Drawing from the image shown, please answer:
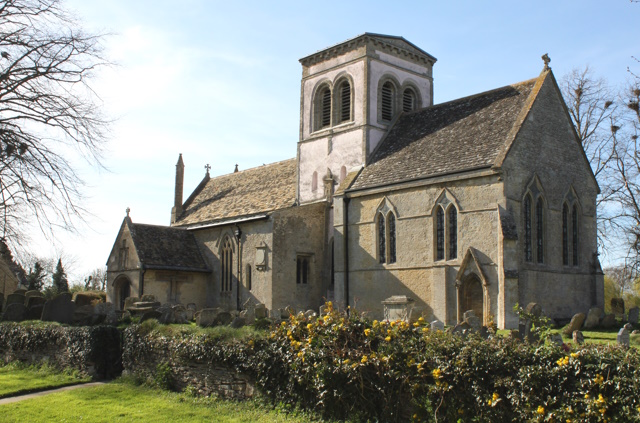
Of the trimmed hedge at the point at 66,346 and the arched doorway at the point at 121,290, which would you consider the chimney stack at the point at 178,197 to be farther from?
the trimmed hedge at the point at 66,346

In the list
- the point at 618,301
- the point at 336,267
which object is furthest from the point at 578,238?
the point at 336,267

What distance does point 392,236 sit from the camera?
1099 inches

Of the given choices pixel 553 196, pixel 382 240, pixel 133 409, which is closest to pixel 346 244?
pixel 382 240

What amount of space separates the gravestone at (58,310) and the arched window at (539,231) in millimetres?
17319

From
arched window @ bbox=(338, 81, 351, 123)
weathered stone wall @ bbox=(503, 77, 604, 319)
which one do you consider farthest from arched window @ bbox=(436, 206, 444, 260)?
arched window @ bbox=(338, 81, 351, 123)

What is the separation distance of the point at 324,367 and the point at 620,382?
5.26 m

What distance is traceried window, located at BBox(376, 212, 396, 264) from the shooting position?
91.4 ft

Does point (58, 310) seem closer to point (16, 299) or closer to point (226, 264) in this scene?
point (16, 299)

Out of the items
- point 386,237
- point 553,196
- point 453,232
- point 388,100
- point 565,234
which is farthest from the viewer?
point 388,100

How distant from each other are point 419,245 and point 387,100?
9.76 m

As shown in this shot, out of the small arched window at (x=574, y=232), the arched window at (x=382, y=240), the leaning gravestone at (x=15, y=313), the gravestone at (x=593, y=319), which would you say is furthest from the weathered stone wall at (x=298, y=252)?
the gravestone at (x=593, y=319)

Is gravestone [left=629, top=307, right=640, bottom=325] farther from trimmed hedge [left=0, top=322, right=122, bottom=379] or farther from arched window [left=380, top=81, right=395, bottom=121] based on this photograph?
trimmed hedge [left=0, top=322, right=122, bottom=379]

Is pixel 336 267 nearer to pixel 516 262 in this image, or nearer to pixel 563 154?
pixel 516 262

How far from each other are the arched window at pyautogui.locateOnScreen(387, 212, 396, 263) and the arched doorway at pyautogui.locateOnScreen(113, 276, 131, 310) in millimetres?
14425
